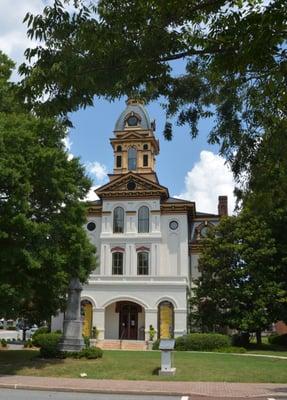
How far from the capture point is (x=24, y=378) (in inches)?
713

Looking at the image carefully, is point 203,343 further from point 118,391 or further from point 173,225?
point 118,391

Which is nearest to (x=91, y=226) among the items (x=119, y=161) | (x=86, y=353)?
(x=119, y=161)

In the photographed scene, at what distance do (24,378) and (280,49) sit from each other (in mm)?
15869

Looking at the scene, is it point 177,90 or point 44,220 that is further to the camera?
point 44,220

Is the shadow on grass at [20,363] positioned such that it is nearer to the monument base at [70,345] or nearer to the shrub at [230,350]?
the monument base at [70,345]

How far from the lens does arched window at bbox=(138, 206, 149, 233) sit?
47.4 meters

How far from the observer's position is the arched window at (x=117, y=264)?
46.8 metres

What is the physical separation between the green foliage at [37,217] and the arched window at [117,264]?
2104 centimetres

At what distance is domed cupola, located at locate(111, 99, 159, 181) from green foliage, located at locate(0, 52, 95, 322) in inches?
1059

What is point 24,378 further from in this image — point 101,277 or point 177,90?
point 101,277

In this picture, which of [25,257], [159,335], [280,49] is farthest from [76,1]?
[159,335]

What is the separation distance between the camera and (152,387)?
15.9m

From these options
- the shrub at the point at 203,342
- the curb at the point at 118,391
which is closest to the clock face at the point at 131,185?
the shrub at the point at 203,342

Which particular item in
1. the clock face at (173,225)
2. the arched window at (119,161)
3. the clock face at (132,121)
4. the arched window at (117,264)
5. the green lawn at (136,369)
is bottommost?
the green lawn at (136,369)
